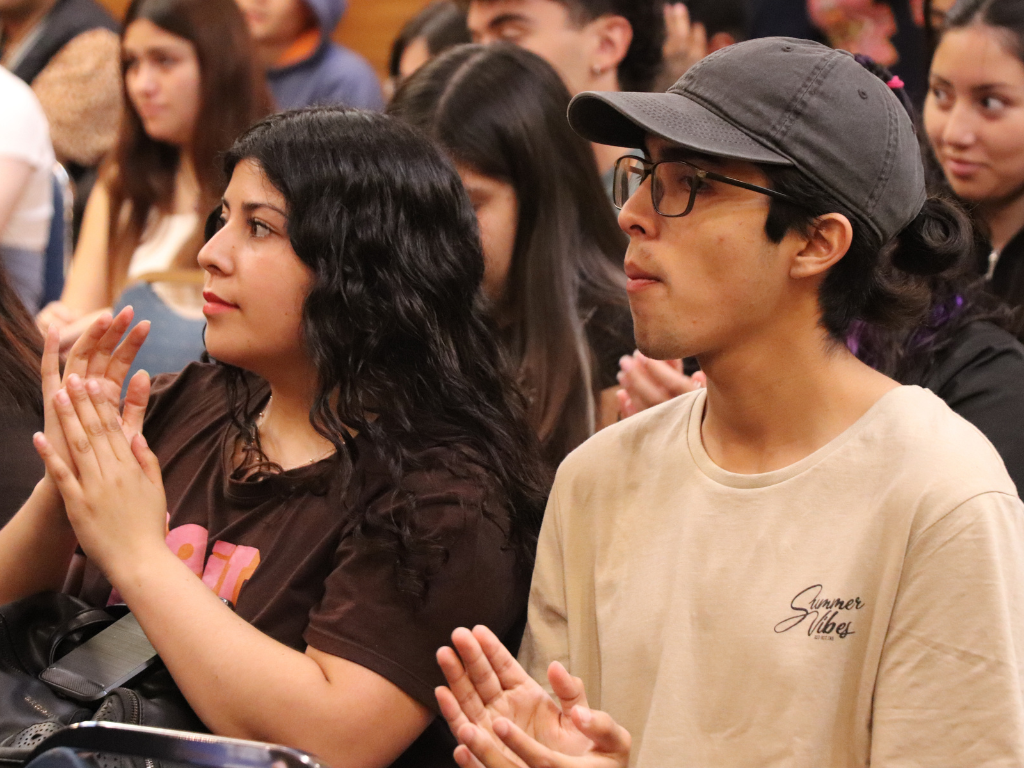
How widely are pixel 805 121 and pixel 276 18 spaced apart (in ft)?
10.3

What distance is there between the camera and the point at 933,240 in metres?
1.43

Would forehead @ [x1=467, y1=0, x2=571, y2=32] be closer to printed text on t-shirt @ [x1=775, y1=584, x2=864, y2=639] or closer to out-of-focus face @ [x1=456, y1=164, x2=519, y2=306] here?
out-of-focus face @ [x1=456, y1=164, x2=519, y2=306]

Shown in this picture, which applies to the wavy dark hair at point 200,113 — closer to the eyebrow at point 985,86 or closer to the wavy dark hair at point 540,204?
the wavy dark hair at point 540,204

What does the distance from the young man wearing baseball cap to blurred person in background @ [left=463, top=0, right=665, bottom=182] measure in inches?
60.0

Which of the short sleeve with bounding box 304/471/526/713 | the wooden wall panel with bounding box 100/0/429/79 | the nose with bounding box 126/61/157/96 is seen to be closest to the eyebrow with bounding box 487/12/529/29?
the nose with bounding box 126/61/157/96

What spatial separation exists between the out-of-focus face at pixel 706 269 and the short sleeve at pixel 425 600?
308mm

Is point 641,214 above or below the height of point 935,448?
above

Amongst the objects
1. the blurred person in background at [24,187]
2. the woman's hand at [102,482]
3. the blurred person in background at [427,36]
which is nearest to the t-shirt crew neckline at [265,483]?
the woman's hand at [102,482]

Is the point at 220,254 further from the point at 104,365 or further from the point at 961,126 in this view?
the point at 961,126

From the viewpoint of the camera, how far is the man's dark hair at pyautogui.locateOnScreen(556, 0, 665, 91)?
2.99 meters

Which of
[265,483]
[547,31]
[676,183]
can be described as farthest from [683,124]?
[547,31]

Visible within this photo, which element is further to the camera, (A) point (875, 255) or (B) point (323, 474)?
(B) point (323, 474)

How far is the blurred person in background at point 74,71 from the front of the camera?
373 centimetres

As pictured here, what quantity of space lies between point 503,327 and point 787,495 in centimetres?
96
